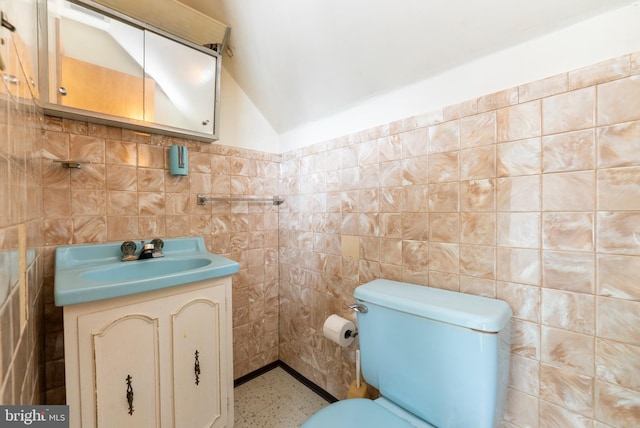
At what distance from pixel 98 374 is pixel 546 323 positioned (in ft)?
4.97

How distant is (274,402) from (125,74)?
197 centimetres

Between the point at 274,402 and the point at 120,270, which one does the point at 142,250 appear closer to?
the point at 120,270

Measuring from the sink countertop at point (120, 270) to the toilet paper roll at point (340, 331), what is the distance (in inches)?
23.1

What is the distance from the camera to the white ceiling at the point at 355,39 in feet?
2.71

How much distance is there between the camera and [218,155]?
160 centimetres

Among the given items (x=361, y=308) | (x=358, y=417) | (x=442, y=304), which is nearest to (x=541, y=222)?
(x=442, y=304)

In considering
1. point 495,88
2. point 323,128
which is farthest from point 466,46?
point 323,128

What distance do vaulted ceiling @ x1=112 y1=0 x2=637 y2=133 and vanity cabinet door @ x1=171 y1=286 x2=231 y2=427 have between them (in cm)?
120

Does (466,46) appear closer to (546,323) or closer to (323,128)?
(323,128)

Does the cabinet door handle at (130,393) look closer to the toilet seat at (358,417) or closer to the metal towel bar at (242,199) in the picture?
the toilet seat at (358,417)

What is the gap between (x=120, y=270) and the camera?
3.83ft

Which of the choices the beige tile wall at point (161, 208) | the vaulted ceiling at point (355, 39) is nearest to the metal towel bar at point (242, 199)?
the beige tile wall at point (161, 208)
